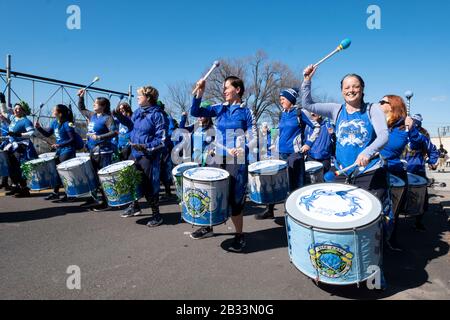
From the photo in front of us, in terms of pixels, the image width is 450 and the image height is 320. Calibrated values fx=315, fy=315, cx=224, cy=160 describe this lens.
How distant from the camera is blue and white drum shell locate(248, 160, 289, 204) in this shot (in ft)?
15.5

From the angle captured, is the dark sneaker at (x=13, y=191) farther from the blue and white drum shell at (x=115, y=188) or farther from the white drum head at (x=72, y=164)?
the blue and white drum shell at (x=115, y=188)

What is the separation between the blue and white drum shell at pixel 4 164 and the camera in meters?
7.30

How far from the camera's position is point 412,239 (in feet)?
14.4

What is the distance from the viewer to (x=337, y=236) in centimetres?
239

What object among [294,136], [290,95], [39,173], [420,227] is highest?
[290,95]

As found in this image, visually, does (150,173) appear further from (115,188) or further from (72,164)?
(72,164)

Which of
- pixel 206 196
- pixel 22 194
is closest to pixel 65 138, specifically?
pixel 22 194

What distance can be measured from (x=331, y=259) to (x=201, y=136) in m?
5.11

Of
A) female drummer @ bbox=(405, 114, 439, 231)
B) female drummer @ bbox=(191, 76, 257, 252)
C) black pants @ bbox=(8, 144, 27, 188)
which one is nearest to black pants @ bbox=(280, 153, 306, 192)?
female drummer @ bbox=(191, 76, 257, 252)

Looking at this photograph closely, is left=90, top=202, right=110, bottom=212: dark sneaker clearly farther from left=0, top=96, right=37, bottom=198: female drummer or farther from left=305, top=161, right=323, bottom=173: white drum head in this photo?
left=305, top=161, right=323, bottom=173: white drum head

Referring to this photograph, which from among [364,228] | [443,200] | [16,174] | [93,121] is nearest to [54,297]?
[364,228]

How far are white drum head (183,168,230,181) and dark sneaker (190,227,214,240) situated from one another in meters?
1.02

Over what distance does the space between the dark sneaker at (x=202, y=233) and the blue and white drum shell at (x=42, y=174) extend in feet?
12.2
